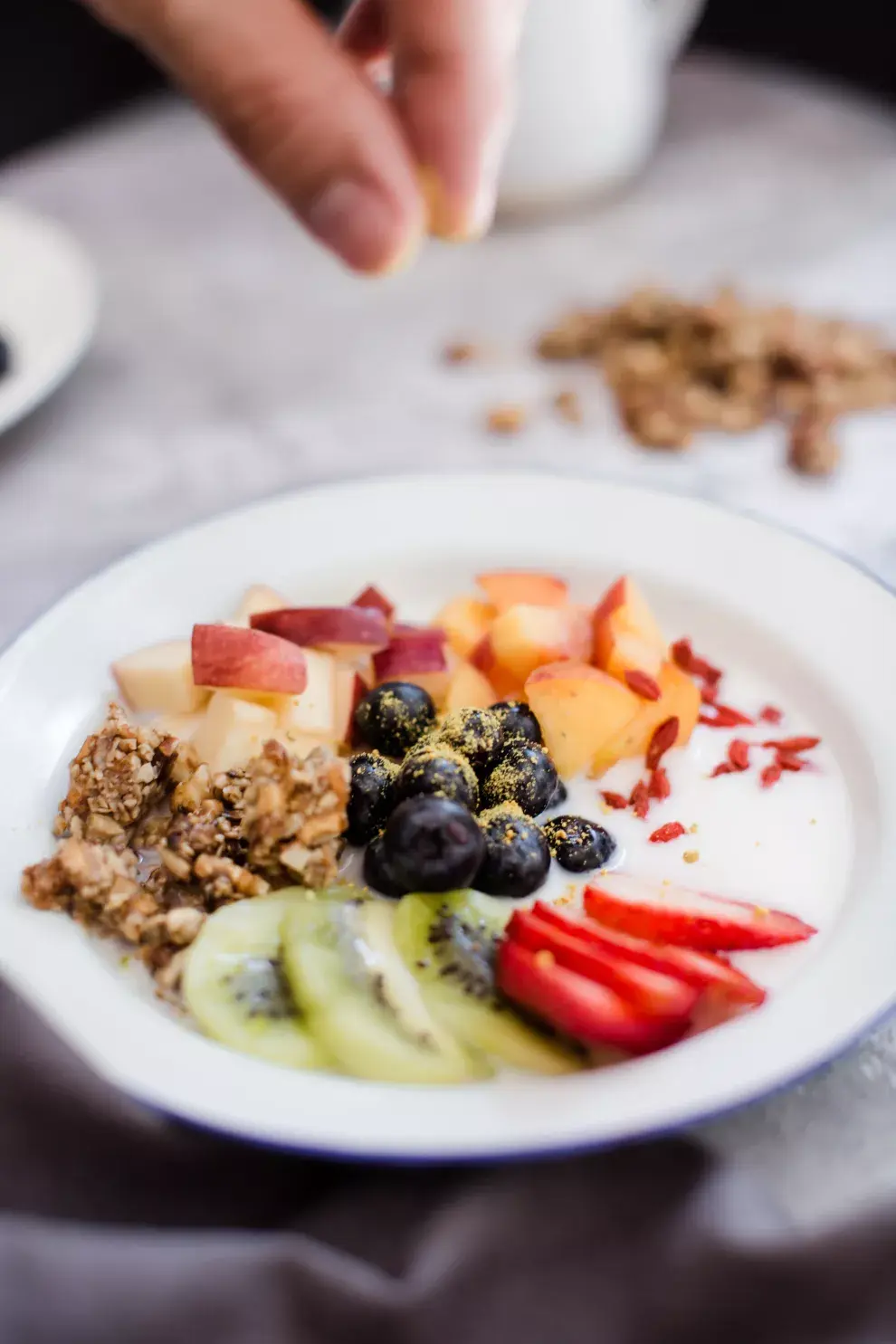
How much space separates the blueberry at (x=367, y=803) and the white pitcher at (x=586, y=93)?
1.21 meters

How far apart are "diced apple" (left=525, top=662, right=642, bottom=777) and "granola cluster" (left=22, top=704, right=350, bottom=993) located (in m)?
0.21

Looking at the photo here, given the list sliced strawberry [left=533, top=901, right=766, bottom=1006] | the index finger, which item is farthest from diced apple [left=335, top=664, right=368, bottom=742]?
the index finger

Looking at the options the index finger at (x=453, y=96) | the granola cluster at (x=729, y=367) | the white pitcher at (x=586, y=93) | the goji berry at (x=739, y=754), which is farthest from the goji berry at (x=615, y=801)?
the white pitcher at (x=586, y=93)

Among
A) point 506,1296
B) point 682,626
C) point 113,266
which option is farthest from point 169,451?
point 506,1296

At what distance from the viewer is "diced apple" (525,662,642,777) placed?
111cm

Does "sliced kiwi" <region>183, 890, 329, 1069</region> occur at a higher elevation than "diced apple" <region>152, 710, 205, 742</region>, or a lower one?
higher

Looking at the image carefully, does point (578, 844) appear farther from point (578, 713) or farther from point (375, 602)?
Answer: point (375, 602)

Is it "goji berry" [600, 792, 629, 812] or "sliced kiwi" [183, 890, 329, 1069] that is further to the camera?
"goji berry" [600, 792, 629, 812]

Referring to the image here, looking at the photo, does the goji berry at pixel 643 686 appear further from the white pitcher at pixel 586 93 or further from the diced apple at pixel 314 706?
the white pitcher at pixel 586 93

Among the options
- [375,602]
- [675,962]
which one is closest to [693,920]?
[675,962]

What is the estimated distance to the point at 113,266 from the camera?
2.07 m

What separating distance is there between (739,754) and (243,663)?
0.45 m

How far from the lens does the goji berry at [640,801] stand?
1.08 meters

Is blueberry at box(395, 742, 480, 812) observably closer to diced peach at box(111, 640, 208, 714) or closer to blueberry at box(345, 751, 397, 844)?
blueberry at box(345, 751, 397, 844)
